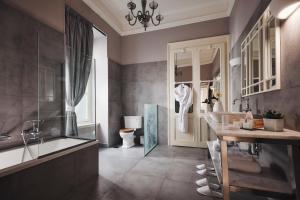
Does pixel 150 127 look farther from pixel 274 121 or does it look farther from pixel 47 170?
pixel 274 121

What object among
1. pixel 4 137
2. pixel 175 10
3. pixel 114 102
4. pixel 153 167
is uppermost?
pixel 175 10

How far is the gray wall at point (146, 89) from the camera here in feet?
13.3

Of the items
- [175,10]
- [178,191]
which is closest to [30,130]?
[178,191]

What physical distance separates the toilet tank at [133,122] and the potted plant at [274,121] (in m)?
3.12

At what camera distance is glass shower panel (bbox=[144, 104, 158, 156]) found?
3285 mm

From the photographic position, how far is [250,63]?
1.98 m

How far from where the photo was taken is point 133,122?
4.11m

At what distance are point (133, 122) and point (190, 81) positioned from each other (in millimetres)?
1802

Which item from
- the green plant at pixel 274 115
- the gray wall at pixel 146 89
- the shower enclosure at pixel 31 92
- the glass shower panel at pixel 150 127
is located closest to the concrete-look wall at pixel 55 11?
the shower enclosure at pixel 31 92

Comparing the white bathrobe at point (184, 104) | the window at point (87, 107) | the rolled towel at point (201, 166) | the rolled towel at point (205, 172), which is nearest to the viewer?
the rolled towel at point (205, 172)

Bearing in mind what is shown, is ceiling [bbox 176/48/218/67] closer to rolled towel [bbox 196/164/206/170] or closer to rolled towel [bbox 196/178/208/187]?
rolled towel [bbox 196/164/206/170]

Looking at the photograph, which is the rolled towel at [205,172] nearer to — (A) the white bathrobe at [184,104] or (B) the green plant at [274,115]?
(A) the white bathrobe at [184,104]

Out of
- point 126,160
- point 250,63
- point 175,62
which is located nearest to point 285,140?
point 250,63

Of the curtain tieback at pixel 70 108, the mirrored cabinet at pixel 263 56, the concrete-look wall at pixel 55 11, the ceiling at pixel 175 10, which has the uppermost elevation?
the ceiling at pixel 175 10
